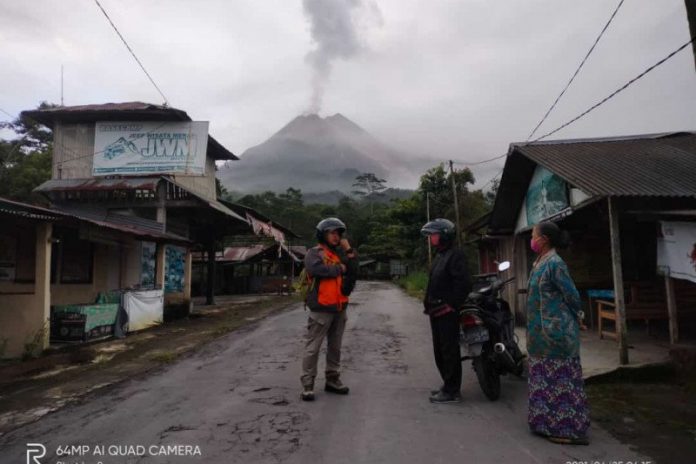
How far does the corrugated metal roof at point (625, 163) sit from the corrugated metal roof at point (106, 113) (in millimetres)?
10914

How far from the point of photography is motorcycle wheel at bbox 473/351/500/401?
484cm

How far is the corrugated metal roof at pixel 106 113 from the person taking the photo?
1520 centimetres

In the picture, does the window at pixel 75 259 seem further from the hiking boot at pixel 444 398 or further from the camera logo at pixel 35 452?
the hiking boot at pixel 444 398

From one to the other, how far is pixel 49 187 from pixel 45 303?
307 inches

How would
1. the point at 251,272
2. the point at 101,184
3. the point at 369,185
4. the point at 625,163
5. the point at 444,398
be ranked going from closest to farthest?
the point at 444,398 → the point at 625,163 → the point at 101,184 → the point at 251,272 → the point at 369,185

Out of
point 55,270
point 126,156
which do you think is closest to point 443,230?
point 55,270

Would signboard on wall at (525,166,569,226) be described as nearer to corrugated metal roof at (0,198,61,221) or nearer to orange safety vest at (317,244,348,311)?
orange safety vest at (317,244,348,311)

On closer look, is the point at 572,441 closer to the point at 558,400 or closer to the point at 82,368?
the point at 558,400

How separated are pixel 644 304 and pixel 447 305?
534 cm

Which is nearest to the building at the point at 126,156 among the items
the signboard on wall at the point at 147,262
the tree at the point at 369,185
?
the signboard on wall at the point at 147,262

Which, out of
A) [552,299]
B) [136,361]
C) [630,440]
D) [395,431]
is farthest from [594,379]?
[136,361]

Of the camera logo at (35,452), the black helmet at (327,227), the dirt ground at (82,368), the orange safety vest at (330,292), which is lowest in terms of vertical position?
the dirt ground at (82,368)

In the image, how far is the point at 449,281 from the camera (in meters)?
4.85

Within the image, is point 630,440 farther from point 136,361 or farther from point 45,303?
point 45,303
